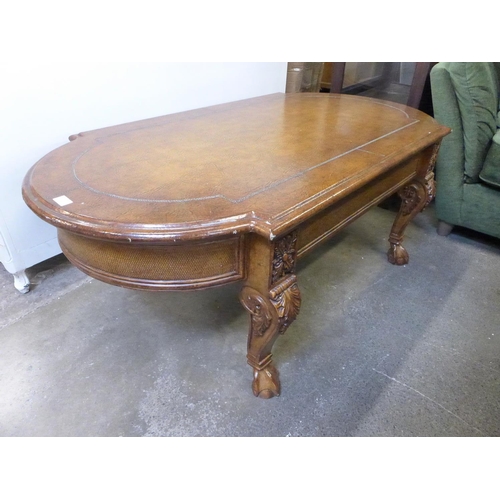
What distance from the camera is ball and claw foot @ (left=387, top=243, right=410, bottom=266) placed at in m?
1.89

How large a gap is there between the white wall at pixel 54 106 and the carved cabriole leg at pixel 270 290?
3.46ft

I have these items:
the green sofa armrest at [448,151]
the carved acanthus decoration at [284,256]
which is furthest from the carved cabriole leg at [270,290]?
the green sofa armrest at [448,151]

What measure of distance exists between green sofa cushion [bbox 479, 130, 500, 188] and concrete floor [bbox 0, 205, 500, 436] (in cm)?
44

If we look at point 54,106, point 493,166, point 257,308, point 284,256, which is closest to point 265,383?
point 257,308

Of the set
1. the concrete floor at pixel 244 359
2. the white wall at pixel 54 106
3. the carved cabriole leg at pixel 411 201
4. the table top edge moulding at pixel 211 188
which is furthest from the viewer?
the carved cabriole leg at pixel 411 201

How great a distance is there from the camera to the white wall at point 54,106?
1375 mm

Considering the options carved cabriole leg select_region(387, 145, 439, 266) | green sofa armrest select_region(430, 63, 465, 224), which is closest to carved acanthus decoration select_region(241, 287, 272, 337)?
carved cabriole leg select_region(387, 145, 439, 266)

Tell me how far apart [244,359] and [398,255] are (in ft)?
3.28

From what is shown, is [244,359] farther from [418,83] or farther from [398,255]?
[418,83]

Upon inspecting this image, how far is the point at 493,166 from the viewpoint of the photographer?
1.82 meters

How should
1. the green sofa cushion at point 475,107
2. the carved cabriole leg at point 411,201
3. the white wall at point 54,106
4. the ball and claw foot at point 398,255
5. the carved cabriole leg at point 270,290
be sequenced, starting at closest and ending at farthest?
the carved cabriole leg at point 270,290 < the white wall at point 54,106 < the carved cabriole leg at point 411,201 < the green sofa cushion at point 475,107 < the ball and claw foot at point 398,255

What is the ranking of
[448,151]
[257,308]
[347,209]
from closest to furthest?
1. [257,308]
2. [347,209]
3. [448,151]

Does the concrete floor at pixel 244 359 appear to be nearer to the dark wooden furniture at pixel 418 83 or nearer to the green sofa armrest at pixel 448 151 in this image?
the green sofa armrest at pixel 448 151

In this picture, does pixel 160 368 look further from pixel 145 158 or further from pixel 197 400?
pixel 145 158
